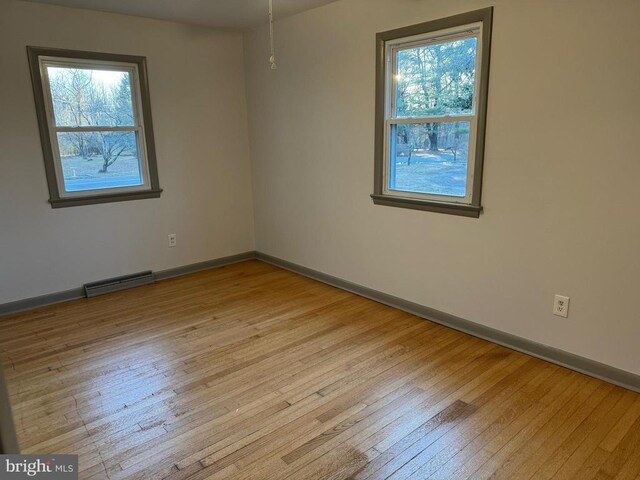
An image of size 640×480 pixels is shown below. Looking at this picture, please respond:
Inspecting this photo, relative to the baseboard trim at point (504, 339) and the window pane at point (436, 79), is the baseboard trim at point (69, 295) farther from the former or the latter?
the window pane at point (436, 79)

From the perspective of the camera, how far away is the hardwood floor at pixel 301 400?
1.89 m

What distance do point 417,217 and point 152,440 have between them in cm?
223

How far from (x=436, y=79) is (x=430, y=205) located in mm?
865

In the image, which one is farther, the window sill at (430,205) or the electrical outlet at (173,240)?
the electrical outlet at (173,240)

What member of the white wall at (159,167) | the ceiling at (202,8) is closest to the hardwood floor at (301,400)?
the white wall at (159,167)

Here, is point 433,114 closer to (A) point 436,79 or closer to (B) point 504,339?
(A) point 436,79

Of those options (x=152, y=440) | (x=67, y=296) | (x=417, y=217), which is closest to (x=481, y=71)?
(x=417, y=217)

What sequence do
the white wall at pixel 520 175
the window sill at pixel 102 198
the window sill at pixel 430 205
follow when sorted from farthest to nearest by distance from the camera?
the window sill at pixel 102 198 < the window sill at pixel 430 205 < the white wall at pixel 520 175

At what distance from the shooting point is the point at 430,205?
313 cm

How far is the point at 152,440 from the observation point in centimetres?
205

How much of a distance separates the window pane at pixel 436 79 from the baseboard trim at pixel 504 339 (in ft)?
4.76

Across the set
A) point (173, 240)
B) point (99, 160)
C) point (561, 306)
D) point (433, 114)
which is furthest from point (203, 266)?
point (561, 306)

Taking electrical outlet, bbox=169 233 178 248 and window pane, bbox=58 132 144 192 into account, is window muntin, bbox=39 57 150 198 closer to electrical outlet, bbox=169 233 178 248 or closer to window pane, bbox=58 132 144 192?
window pane, bbox=58 132 144 192

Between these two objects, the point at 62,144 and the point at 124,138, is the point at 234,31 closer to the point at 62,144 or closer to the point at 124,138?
the point at 124,138
